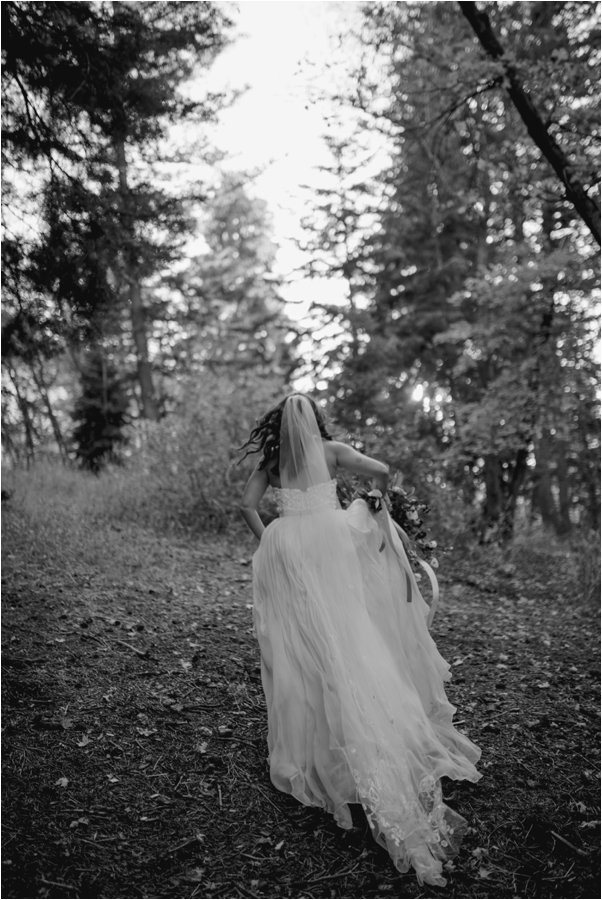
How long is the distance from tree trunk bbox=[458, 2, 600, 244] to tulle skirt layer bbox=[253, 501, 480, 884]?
→ 16.7 feet

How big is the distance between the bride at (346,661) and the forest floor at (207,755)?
0.68ft

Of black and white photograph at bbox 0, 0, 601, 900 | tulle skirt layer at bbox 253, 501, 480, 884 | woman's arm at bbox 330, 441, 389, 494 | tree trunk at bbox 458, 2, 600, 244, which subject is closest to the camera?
tulle skirt layer at bbox 253, 501, 480, 884

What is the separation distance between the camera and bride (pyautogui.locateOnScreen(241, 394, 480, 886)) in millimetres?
→ 3182

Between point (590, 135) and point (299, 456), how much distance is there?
566 centimetres

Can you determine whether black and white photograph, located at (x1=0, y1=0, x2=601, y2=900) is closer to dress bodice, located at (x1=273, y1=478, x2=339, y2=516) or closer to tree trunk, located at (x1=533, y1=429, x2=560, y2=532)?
dress bodice, located at (x1=273, y1=478, x2=339, y2=516)

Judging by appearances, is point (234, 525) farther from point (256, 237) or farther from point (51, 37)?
point (256, 237)

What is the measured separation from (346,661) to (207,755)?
1.31m

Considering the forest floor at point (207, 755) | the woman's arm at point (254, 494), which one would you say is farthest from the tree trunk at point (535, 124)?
the woman's arm at point (254, 494)

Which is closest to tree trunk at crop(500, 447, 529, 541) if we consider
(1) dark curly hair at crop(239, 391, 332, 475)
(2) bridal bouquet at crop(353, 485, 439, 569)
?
(2) bridal bouquet at crop(353, 485, 439, 569)

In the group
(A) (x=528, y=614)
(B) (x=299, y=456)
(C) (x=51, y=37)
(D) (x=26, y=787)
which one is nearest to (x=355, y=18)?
(C) (x=51, y=37)

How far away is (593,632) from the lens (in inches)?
272

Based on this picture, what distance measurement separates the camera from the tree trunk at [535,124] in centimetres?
670

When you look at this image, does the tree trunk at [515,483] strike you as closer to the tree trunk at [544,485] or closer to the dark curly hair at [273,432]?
the tree trunk at [544,485]

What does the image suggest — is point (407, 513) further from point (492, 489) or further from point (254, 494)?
point (492, 489)
